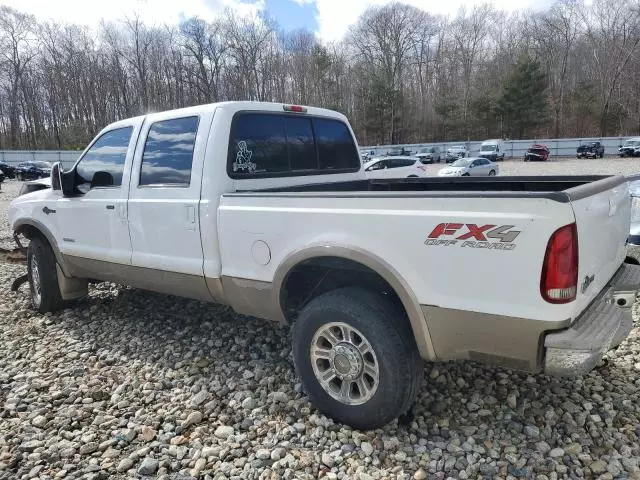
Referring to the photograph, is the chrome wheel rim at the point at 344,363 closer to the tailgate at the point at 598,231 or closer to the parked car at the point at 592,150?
the tailgate at the point at 598,231

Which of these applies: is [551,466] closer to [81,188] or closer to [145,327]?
[145,327]

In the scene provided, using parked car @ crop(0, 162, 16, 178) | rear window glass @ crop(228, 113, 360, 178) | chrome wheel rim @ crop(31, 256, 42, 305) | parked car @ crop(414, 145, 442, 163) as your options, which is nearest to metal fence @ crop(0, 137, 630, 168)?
parked car @ crop(414, 145, 442, 163)

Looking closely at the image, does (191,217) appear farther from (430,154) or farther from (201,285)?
(430,154)

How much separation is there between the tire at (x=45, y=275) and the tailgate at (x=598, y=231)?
5.03 meters

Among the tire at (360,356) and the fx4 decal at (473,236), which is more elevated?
the fx4 decal at (473,236)

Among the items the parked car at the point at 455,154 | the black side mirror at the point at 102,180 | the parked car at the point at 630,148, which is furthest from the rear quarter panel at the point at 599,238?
the parked car at the point at 630,148

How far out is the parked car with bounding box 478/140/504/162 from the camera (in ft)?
137

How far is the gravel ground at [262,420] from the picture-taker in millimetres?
2723

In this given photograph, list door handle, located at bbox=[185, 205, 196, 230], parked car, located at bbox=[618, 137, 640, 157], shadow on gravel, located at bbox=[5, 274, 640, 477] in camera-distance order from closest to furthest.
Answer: shadow on gravel, located at bbox=[5, 274, 640, 477], door handle, located at bbox=[185, 205, 196, 230], parked car, located at bbox=[618, 137, 640, 157]

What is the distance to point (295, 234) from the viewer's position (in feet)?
9.87

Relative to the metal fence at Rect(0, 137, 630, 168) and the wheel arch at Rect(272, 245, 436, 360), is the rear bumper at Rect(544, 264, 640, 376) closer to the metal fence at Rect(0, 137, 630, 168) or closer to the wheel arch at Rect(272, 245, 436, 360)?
the wheel arch at Rect(272, 245, 436, 360)

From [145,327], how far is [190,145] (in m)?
2.13

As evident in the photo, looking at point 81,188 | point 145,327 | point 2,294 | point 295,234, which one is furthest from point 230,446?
point 2,294

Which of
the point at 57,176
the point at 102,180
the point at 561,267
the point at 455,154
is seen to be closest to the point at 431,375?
the point at 561,267
